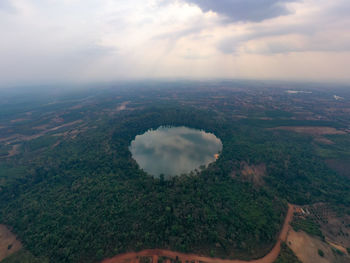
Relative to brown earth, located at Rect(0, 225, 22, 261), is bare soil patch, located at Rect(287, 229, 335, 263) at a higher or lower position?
lower

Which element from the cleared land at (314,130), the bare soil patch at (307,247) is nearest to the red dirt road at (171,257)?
the bare soil patch at (307,247)

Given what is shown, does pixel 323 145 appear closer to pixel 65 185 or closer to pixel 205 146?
pixel 205 146

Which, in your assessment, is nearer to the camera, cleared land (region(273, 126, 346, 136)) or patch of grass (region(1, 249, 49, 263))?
patch of grass (region(1, 249, 49, 263))

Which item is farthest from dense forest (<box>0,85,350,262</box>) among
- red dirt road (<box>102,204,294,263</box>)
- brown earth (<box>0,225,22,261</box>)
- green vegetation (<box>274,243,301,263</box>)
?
green vegetation (<box>274,243,301,263</box>)

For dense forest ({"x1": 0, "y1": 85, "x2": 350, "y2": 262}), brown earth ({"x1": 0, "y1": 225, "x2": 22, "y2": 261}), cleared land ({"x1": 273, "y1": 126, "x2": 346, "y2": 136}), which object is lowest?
brown earth ({"x1": 0, "y1": 225, "x2": 22, "y2": 261})

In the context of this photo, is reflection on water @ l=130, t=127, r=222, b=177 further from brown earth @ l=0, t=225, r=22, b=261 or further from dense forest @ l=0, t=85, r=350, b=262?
brown earth @ l=0, t=225, r=22, b=261

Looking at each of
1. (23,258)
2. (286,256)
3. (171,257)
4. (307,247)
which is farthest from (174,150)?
(23,258)

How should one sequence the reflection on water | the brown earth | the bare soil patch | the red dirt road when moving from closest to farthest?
the red dirt road
the bare soil patch
the brown earth
the reflection on water
